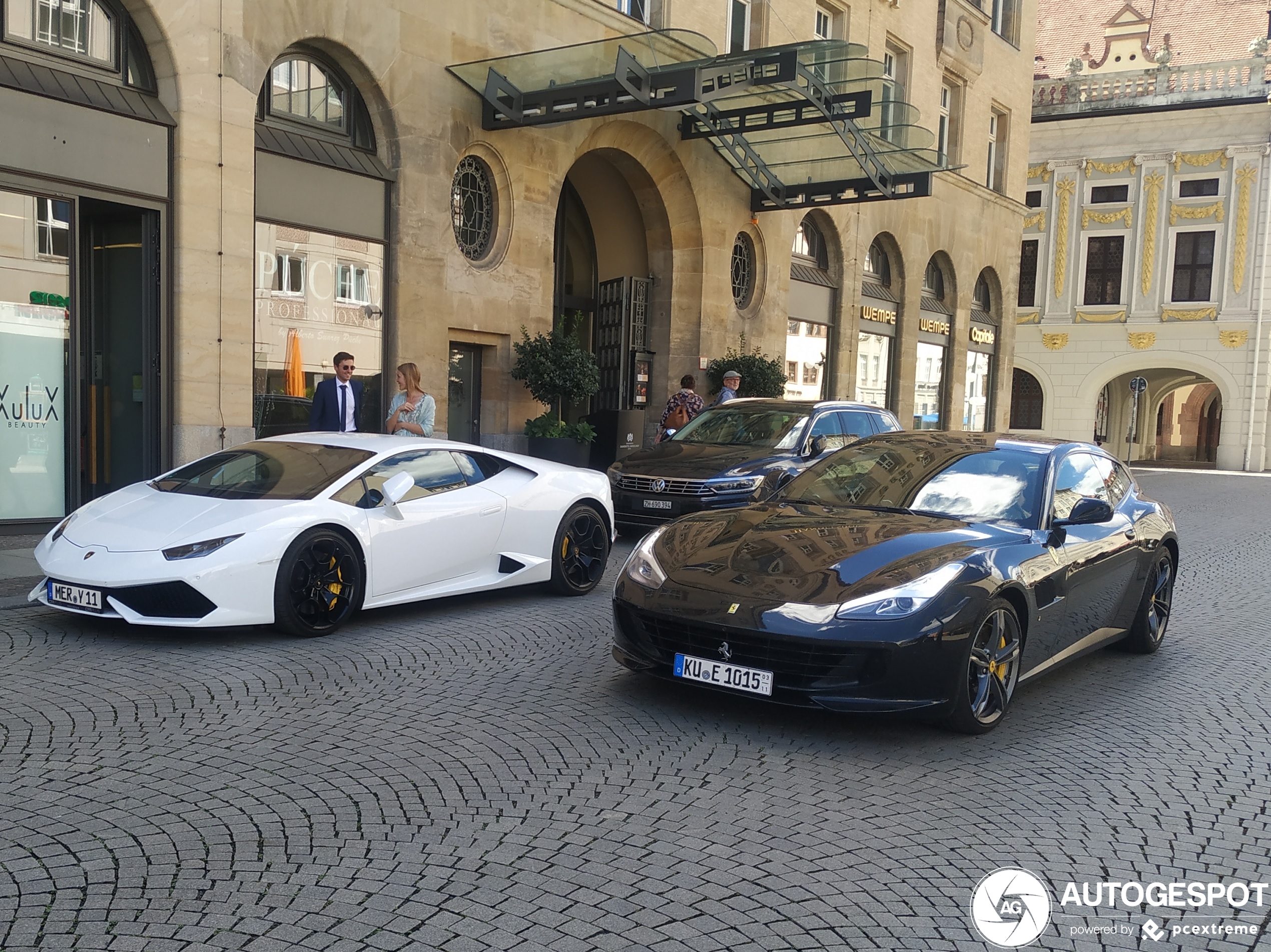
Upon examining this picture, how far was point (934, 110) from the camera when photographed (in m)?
29.6

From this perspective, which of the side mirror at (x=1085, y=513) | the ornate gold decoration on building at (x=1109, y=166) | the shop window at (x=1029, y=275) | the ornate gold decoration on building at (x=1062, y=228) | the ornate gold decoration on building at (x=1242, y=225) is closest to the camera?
the side mirror at (x=1085, y=513)

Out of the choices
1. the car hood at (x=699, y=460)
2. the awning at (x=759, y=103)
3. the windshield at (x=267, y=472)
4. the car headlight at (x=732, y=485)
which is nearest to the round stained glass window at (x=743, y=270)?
the awning at (x=759, y=103)

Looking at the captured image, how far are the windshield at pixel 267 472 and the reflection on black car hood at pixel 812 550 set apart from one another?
102 inches

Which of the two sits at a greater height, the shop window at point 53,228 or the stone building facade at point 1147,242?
the stone building facade at point 1147,242

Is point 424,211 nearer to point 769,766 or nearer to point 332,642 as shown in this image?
point 332,642

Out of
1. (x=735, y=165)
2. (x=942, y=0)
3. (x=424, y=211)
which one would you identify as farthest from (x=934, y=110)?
(x=424, y=211)

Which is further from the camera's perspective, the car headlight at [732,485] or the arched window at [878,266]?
the arched window at [878,266]

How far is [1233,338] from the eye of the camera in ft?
147

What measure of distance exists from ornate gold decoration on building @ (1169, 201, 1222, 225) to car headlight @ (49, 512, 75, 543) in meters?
47.1

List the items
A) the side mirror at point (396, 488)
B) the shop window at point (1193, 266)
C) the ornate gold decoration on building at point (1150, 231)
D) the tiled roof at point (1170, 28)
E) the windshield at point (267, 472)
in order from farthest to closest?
the tiled roof at point (1170, 28), the ornate gold decoration on building at point (1150, 231), the shop window at point (1193, 266), the side mirror at point (396, 488), the windshield at point (267, 472)

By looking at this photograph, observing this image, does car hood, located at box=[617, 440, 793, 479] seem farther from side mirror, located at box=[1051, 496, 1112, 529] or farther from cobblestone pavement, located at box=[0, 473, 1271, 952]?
side mirror, located at box=[1051, 496, 1112, 529]

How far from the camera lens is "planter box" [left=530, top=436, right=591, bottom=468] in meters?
16.6

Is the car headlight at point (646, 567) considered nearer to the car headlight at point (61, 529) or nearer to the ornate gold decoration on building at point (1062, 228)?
the car headlight at point (61, 529)

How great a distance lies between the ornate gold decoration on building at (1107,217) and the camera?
46.7 meters
